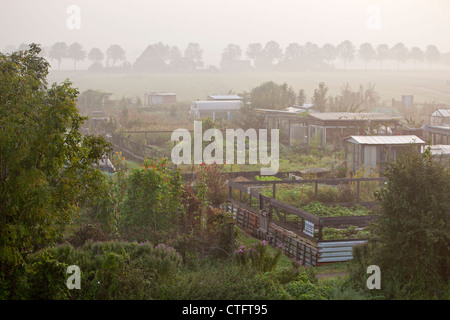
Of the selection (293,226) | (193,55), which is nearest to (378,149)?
(293,226)

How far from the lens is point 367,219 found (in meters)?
14.0

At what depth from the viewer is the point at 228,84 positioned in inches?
5167

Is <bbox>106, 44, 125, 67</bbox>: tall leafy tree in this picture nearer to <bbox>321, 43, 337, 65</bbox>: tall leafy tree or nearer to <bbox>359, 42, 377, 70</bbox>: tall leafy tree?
<bbox>321, 43, 337, 65</bbox>: tall leafy tree

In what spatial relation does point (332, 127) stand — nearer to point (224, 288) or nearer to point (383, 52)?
point (224, 288)

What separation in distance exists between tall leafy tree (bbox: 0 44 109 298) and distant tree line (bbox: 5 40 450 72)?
15981 centimetres

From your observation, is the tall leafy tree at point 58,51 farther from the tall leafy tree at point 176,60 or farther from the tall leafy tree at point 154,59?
the tall leafy tree at point 176,60

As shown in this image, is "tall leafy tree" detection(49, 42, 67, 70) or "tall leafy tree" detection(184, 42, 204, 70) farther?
"tall leafy tree" detection(184, 42, 204, 70)

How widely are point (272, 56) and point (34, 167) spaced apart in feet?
593

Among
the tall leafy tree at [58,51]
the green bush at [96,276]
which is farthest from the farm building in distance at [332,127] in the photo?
the tall leafy tree at [58,51]

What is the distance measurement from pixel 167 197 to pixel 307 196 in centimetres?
556

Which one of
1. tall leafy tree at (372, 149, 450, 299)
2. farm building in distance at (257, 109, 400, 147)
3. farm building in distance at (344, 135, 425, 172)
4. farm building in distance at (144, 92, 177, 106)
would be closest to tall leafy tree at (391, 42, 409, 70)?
farm building in distance at (144, 92, 177, 106)

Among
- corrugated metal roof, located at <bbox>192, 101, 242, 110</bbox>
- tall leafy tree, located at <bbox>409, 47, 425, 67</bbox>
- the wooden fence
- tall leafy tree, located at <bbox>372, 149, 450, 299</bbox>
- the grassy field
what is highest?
tall leafy tree, located at <bbox>409, 47, 425, 67</bbox>

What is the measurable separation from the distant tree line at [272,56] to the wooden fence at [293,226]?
15261 centimetres

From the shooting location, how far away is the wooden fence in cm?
1311
